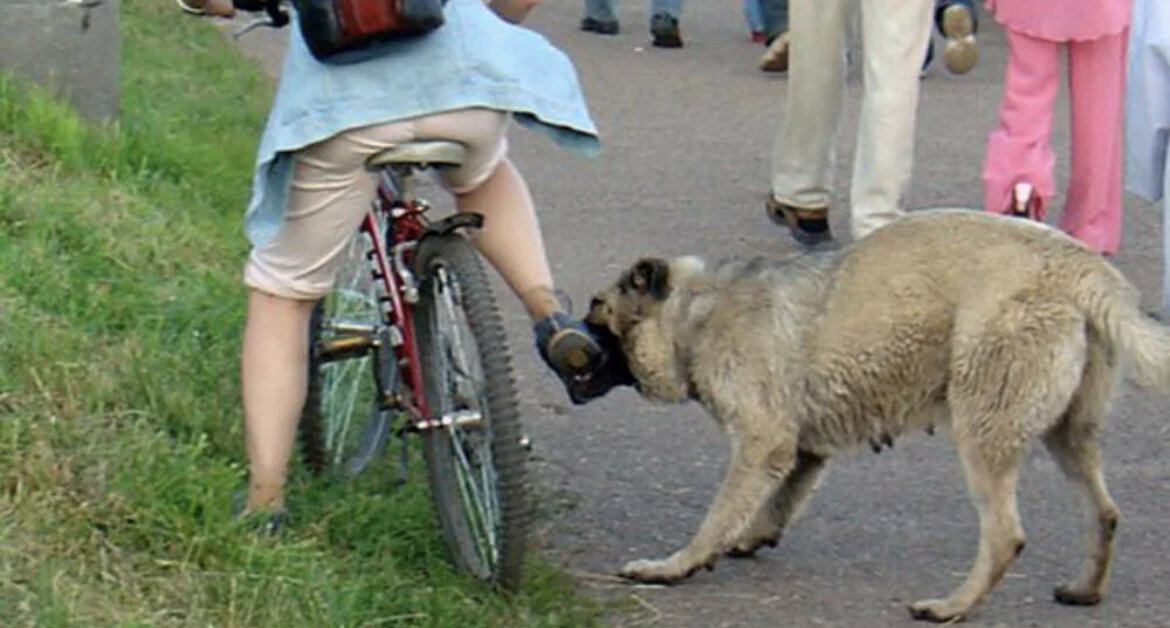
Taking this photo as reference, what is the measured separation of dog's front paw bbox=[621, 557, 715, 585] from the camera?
18.1 feet

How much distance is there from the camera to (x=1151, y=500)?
6195 millimetres

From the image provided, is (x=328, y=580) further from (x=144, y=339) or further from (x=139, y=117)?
(x=139, y=117)

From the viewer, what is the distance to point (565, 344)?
512 cm

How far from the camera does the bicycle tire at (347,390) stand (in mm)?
5602

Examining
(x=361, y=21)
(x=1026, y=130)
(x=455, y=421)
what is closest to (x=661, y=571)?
(x=455, y=421)

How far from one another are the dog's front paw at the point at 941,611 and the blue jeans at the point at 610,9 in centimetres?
906

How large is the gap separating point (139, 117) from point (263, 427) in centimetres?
431

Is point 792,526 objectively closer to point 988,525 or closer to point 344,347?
point 988,525

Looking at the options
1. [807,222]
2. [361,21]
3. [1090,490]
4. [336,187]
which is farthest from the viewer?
[807,222]

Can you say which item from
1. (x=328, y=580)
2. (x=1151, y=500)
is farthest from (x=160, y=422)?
(x=1151, y=500)

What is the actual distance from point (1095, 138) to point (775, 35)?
4971mm

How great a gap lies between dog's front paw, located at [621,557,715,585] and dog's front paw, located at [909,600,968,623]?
493 mm

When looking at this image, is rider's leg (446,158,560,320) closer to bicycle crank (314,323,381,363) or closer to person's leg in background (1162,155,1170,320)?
bicycle crank (314,323,381,363)

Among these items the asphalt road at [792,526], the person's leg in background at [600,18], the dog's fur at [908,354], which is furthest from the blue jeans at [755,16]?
the dog's fur at [908,354]
